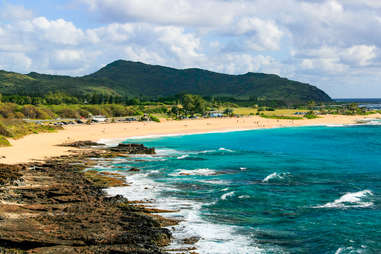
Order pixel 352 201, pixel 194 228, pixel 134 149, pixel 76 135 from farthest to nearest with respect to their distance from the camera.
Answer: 1. pixel 76 135
2. pixel 134 149
3. pixel 352 201
4. pixel 194 228

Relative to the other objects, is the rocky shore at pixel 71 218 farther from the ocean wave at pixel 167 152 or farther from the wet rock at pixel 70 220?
the ocean wave at pixel 167 152

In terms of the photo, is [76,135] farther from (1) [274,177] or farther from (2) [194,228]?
(2) [194,228]

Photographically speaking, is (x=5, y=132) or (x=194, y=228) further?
(x=5, y=132)

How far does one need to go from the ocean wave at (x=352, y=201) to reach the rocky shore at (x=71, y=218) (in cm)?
1265

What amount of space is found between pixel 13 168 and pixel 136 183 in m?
12.4

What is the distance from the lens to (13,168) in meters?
35.9

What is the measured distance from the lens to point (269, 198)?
A: 29203 mm

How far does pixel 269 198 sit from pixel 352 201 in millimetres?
6130

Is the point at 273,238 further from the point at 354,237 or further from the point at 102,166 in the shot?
the point at 102,166

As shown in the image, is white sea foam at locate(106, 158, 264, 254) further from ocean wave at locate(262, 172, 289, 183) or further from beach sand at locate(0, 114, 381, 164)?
beach sand at locate(0, 114, 381, 164)

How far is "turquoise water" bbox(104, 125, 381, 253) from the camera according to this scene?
2044 cm

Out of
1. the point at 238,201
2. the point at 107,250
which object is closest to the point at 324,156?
the point at 238,201

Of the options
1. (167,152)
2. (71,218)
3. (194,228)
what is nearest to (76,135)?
(167,152)

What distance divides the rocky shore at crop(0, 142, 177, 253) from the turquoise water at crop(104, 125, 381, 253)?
8.08 feet
